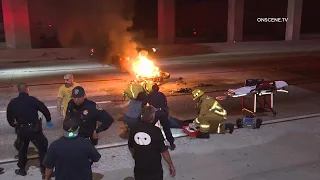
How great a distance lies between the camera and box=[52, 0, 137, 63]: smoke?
2256cm

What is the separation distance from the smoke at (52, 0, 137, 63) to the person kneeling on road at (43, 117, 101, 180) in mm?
14917

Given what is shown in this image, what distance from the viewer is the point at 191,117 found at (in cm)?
1012

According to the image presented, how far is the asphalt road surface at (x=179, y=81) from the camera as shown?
408 inches

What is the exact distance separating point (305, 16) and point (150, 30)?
2198 cm

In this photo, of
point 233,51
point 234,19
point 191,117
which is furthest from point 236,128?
point 234,19

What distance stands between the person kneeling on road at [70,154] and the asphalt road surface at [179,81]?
3790 mm

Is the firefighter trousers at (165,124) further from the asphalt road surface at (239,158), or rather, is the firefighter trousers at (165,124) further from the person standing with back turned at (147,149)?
the person standing with back turned at (147,149)

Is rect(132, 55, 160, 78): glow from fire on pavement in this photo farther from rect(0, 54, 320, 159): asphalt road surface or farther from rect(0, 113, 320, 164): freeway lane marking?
rect(0, 113, 320, 164): freeway lane marking

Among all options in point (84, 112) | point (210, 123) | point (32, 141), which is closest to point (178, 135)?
point (210, 123)

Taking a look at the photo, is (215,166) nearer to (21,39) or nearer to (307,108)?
(307,108)

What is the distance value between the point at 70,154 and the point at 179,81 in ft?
A: 38.7

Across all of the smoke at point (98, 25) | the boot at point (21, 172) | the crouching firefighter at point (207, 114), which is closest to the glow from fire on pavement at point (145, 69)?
the smoke at point (98, 25)

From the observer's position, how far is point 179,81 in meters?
15.6
